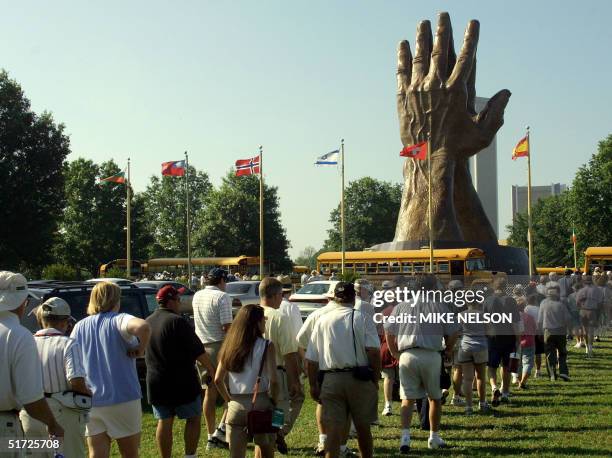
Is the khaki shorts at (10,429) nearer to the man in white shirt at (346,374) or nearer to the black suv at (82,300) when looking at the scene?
the man in white shirt at (346,374)

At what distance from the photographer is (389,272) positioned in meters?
38.1

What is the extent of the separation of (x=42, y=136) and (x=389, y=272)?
18.4m

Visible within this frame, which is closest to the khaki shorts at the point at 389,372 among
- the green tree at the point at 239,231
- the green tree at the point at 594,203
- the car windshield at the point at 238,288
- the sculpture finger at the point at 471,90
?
the car windshield at the point at 238,288

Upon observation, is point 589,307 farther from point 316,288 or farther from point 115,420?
point 115,420

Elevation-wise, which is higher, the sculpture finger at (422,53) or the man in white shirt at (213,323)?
the sculpture finger at (422,53)

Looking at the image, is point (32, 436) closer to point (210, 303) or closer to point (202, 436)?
point (210, 303)

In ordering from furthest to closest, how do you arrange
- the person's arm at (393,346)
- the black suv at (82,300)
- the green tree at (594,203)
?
the green tree at (594,203) < the black suv at (82,300) < the person's arm at (393,346)

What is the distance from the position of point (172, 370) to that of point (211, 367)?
346mm

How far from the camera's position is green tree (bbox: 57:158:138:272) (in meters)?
64.4

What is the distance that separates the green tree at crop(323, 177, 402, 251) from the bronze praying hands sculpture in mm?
45457

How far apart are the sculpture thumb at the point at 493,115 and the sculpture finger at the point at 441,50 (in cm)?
284

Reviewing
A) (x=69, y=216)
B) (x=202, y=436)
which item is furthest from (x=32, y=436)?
(x=69, y=216)

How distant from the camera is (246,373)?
20.8 feet

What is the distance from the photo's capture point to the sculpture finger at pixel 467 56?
40.7 m
